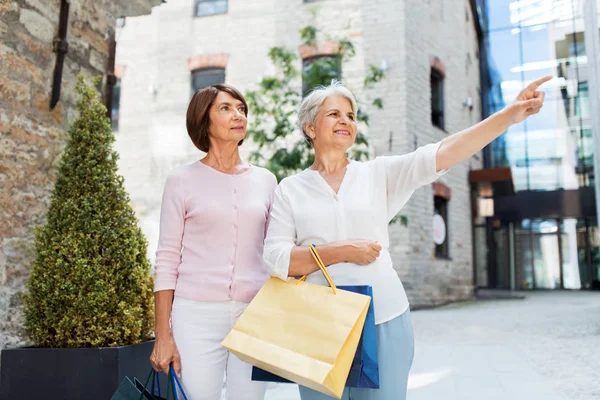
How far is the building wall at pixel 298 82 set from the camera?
36.0 feet

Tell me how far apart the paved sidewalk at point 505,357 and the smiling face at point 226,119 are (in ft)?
8.73

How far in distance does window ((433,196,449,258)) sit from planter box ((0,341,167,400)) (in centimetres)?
1002

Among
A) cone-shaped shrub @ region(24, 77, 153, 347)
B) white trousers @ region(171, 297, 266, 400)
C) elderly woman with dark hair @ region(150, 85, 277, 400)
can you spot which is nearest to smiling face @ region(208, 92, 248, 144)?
elderly woman with dark hair @ region(150, 85, 277, 400)

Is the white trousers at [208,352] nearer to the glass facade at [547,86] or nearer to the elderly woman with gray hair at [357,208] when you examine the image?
the elderly woman with gray hair at [357,208]

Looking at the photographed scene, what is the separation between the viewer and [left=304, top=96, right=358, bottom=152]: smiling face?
1839 millimetres

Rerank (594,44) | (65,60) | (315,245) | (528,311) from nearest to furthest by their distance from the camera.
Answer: (315,245) → (65,60) → (594,44) → (528,311)

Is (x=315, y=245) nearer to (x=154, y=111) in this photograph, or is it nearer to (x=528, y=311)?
(x=528, y=311)

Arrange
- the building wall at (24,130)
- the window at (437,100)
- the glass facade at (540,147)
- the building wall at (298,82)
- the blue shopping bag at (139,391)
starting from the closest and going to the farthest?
1. the blue shopping bag at (139,391)
2. the building wall at (24,130)
3. the building wall at (298,82)
4. the window at (437,100)
5. the glass facade at (540,147)

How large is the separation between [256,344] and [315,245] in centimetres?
35

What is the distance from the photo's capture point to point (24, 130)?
11.8 feet

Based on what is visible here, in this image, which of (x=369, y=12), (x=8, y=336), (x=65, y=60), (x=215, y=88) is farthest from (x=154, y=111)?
(x=215, y=88)

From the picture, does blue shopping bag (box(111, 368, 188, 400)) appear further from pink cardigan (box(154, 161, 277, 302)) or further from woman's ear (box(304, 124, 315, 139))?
woman's ear (box(304, 124, 315, 139))

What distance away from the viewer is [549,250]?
58.6 feet

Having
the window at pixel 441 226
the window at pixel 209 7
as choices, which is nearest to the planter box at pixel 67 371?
the window at pixel 441 226
